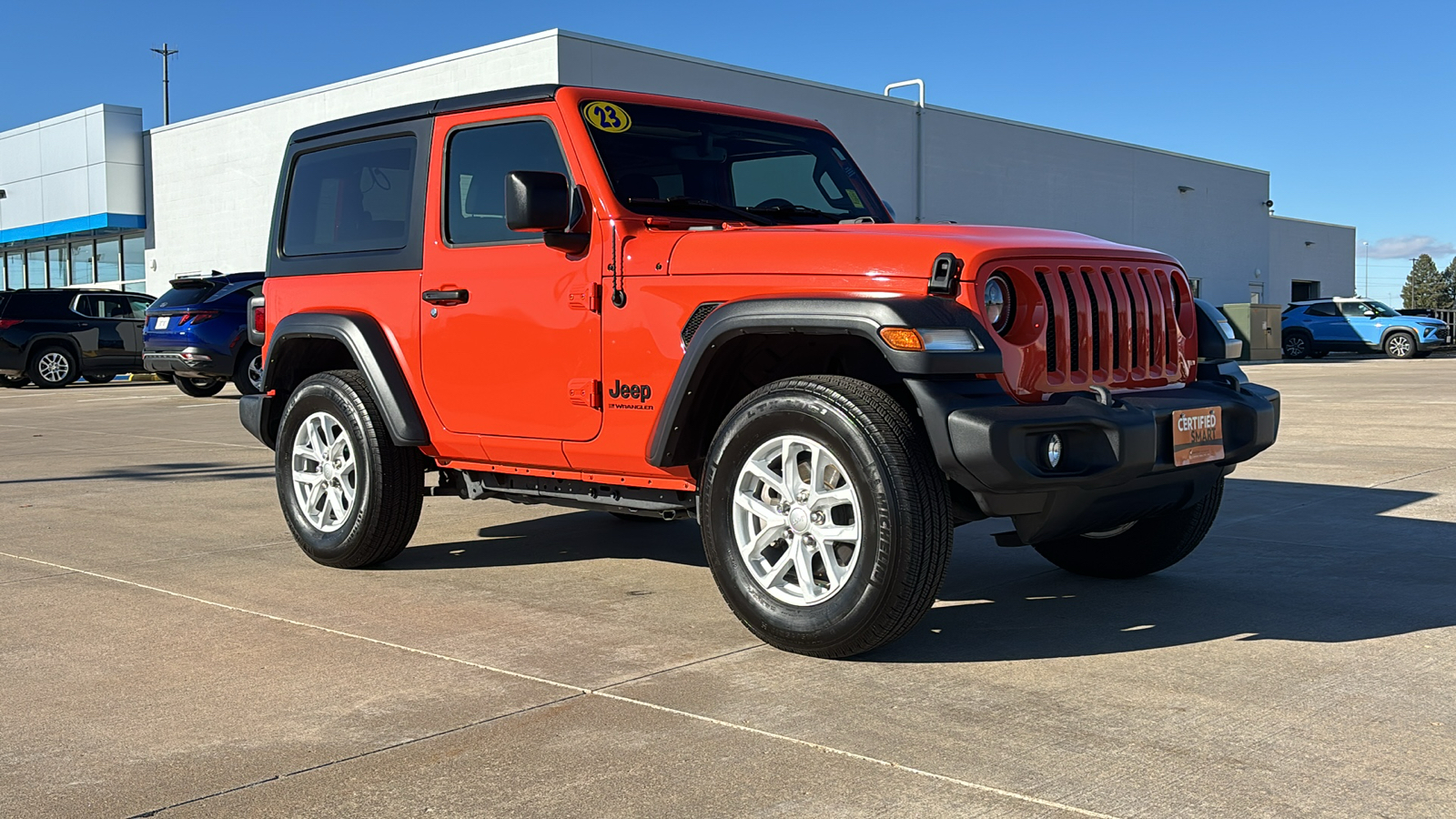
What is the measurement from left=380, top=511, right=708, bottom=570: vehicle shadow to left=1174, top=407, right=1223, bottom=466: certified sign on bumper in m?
2.30

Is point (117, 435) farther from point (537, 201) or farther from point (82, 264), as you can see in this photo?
point (82, 264)

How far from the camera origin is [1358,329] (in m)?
34.3

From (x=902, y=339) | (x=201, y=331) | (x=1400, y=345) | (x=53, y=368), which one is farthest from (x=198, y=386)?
(x=1400, y=345)

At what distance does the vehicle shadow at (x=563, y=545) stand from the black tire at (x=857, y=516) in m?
1.64

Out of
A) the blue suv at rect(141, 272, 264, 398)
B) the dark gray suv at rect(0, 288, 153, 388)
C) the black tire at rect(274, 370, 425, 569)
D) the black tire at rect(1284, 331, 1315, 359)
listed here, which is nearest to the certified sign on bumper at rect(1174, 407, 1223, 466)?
the black tire at rect(274, 370, 425, 569)

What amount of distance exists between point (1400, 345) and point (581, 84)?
21.9 meters

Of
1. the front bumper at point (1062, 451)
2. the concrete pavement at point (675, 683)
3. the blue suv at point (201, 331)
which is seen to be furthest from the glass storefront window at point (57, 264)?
the front bumper at point (1062, 451)

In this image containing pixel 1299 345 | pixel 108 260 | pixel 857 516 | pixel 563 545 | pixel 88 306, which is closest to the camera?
pixel 857 516

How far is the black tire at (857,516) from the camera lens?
163 inches

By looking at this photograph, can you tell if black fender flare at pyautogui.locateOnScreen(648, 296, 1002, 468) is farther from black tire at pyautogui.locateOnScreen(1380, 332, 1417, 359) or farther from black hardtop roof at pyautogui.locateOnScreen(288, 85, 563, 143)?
black tire at pyautogui.locateOnScreen(1380, 332, 1417, 359)

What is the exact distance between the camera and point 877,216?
5953 mm

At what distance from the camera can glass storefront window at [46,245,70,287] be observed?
126 ft

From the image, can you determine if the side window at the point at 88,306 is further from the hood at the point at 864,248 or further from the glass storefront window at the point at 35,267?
the hood at the point at 864,248

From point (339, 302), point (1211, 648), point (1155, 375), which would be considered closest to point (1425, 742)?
point (1211, 648)
